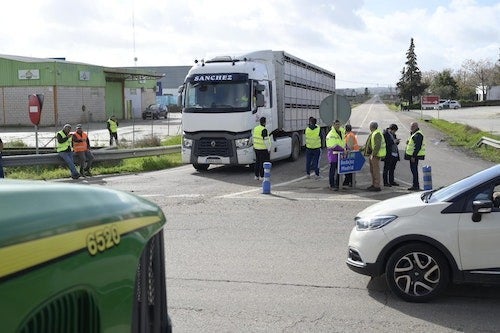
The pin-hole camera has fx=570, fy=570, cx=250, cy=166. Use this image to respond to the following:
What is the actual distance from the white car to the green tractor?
12.6 ft

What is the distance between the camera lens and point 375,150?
555 inches

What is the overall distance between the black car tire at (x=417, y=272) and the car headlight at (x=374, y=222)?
12.4 inches

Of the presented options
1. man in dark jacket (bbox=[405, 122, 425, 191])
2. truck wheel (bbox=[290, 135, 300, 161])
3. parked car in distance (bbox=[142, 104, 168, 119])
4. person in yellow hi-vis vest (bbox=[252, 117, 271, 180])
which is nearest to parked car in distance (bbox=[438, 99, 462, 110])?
parked car in distance (bbox=[142, 104, 168, 119])

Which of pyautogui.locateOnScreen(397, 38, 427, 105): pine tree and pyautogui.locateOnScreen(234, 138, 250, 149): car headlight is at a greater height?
pyautogui.locateOnScreen(397, 38, 427, 105): pine tree

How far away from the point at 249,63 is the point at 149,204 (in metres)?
16.0

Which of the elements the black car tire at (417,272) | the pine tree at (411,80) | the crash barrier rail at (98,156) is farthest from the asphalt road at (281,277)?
the pine tree at (411,80)

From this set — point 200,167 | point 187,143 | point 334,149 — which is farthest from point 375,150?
point 200,167

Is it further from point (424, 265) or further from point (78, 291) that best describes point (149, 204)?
point (424, 265)

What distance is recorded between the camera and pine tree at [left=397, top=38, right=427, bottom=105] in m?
126

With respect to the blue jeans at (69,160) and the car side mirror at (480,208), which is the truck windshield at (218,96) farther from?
the car side mirror at (480,208)

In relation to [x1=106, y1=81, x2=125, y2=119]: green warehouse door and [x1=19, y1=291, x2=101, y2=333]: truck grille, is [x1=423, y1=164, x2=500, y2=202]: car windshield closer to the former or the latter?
[x1=19, y1=291, x2=101, y2=333]: truck grille

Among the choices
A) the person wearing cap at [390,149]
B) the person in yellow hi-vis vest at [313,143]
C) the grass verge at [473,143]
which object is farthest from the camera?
the grass verge at [473,143]

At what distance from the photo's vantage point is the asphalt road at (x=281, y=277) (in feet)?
17.8

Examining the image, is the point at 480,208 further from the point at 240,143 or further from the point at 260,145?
the point at 240,143
